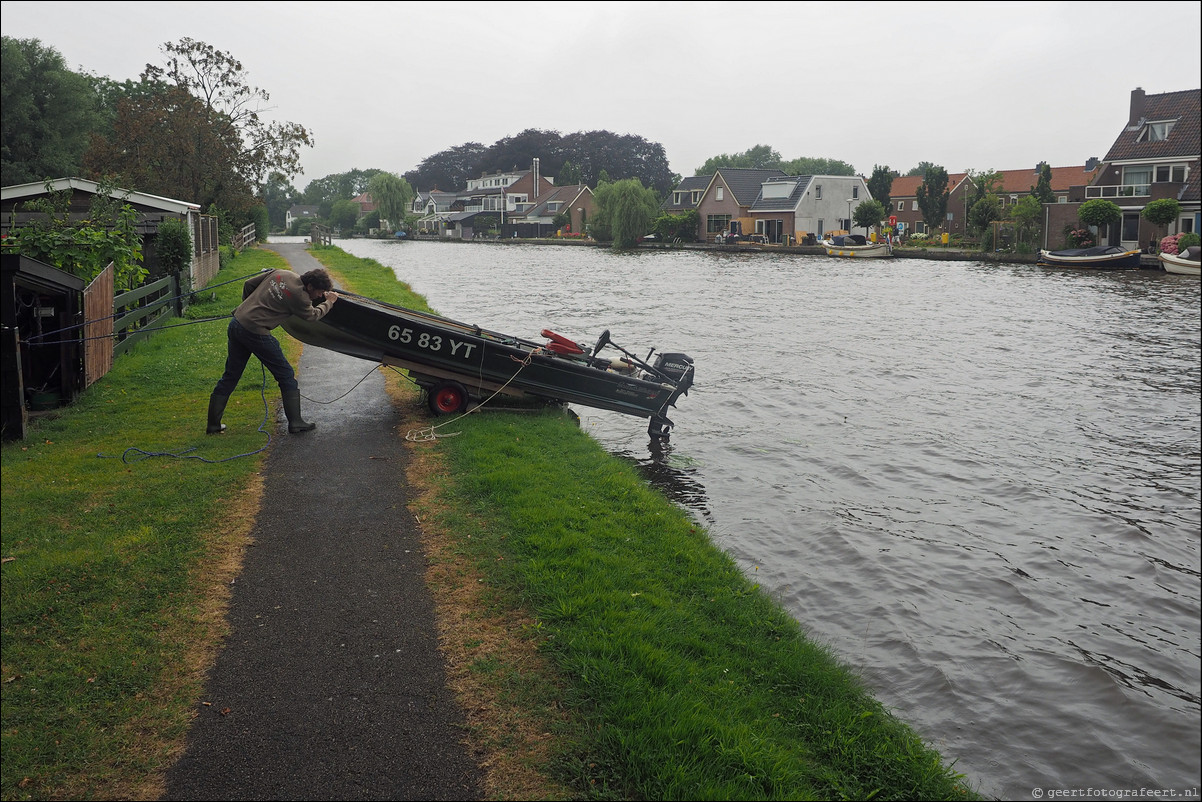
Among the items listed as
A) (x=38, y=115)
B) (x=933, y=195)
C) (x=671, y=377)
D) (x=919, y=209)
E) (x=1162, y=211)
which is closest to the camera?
(x=671, y=377)

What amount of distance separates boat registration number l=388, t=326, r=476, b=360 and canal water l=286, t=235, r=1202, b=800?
275cm

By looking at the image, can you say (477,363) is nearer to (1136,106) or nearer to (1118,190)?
(1118,190)

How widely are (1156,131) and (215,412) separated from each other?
198ft

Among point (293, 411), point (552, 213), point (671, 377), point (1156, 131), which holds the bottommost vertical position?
point (293, 411)

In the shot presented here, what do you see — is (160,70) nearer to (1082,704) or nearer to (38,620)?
(38,620)

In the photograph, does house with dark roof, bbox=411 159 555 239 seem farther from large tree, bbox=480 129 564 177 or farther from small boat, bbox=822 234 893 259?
small boat, bbox=822 234 893 259

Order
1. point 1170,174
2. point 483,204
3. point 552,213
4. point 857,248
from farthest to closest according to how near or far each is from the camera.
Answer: point 483,204 → point 552,213 → point 857,248 → point 1170,174

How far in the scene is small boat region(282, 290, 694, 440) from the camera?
34.9 feet

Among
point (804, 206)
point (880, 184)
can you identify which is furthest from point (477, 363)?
point (880, 184)

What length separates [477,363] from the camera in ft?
36.8

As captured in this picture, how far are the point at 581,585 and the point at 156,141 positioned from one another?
3866 cm

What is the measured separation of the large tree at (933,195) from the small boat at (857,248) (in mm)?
12459

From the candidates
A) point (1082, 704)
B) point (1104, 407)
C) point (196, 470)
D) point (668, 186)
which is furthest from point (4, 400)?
point (668, 186)

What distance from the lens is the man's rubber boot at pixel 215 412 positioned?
31.8 ft
